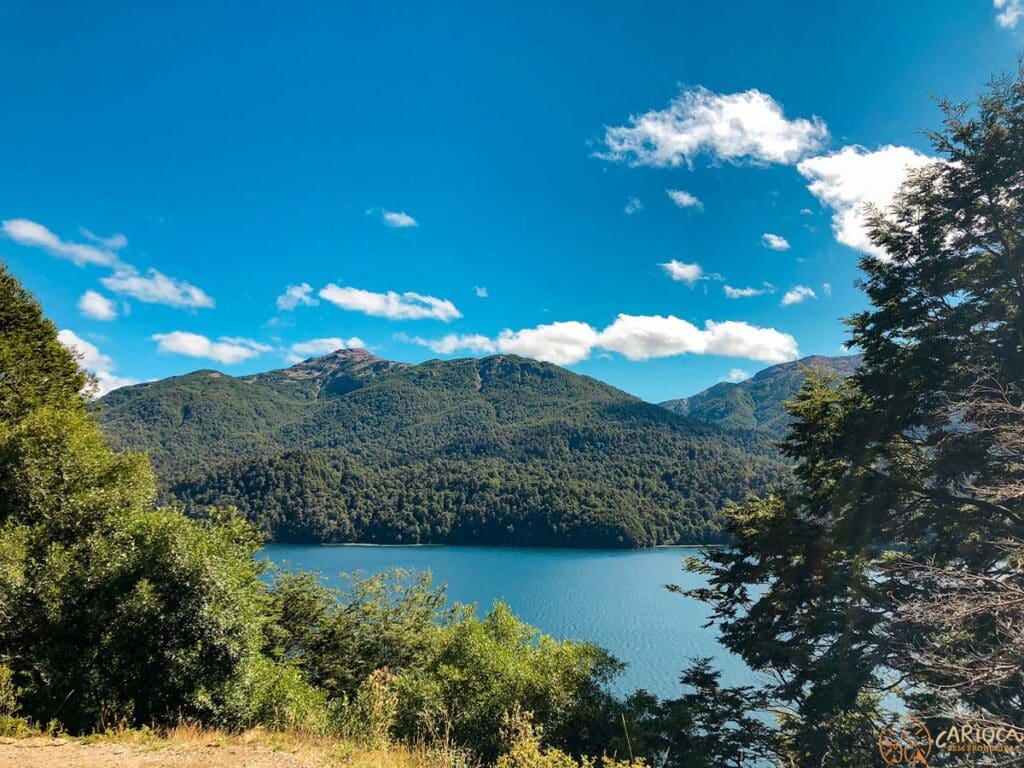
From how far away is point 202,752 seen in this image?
7.30 meters

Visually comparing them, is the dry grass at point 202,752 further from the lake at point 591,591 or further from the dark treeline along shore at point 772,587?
the lake at point 591,591

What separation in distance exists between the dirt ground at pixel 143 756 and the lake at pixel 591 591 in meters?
18.0

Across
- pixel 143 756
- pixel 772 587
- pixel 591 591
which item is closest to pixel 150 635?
pixel 143 756

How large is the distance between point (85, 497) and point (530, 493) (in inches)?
4982

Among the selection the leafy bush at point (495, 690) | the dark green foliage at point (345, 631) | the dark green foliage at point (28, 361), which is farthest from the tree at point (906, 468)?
the dark green foliage at point (28, 361)

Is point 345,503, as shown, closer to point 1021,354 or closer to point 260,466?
point 260,466

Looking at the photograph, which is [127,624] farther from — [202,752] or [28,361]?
[28,361]

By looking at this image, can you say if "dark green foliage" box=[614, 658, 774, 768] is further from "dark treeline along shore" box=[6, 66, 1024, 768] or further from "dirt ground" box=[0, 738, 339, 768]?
"dirt ground" box=[0, 738, 339, 768]

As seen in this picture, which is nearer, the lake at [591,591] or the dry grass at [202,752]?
the dry grass at [202,752]

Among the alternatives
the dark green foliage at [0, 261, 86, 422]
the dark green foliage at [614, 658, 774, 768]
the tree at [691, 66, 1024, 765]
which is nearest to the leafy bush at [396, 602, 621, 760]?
the dark green foliage at [614, 658, 774, 768]

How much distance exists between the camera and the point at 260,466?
146 m

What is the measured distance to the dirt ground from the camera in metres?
6.64

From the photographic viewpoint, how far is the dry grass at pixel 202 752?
6656 millimetres

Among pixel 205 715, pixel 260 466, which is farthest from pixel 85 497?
pixel 260 466
